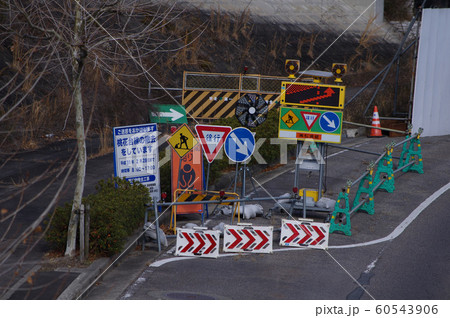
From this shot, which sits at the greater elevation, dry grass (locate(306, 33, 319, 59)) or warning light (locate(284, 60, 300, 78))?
dry grass (locate(306, 33, 319, 59))

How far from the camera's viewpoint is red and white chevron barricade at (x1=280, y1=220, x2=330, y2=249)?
10609 millimetres

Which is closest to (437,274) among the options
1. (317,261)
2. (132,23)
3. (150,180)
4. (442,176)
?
(317,261)

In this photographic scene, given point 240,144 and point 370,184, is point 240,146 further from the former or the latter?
point 370,184

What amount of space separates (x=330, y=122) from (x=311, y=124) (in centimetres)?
38

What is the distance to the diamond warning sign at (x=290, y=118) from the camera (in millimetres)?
12836

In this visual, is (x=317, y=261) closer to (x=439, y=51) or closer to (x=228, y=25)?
(x=439, y=51)

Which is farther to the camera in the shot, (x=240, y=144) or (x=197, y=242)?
(x=240, y=144)

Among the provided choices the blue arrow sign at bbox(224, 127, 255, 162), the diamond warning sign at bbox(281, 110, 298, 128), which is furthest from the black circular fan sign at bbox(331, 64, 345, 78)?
the blue arrow sign at bbox(224, 127, 255, 162)

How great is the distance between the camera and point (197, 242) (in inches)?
398

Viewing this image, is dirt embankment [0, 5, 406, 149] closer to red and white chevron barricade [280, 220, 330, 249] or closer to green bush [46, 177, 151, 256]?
green bush [46, 177, 151, 256]

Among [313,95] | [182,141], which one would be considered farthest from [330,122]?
[182,141]

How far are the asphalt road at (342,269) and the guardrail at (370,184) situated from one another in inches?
8.2

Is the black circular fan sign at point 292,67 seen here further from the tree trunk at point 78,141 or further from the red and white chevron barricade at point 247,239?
the tree trunk at point 78,141

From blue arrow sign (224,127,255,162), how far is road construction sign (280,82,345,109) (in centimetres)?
150
